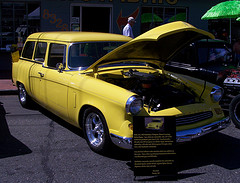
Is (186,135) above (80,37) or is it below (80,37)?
below

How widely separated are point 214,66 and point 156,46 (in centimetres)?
265

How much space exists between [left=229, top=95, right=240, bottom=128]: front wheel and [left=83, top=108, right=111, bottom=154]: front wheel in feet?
8.60

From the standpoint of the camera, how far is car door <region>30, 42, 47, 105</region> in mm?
5840

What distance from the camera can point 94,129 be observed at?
4.59 m

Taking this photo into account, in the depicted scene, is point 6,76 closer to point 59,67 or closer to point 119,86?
point 59,67

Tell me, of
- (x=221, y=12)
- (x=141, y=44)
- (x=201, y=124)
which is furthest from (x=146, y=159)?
(x=221, y=12)

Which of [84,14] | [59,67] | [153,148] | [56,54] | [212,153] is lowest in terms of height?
[212,153]

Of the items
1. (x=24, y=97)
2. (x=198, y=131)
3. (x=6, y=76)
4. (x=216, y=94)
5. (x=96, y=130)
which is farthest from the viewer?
(x=6, y=76)

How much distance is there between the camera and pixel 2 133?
217 inches

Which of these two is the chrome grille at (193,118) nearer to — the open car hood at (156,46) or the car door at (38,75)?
the open car hood at (156,46)

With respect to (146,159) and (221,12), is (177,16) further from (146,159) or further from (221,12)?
(146,159)

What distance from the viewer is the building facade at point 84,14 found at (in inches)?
494

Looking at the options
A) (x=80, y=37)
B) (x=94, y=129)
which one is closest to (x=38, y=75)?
(x=80, y=37)

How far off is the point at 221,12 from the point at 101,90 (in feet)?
20.3
